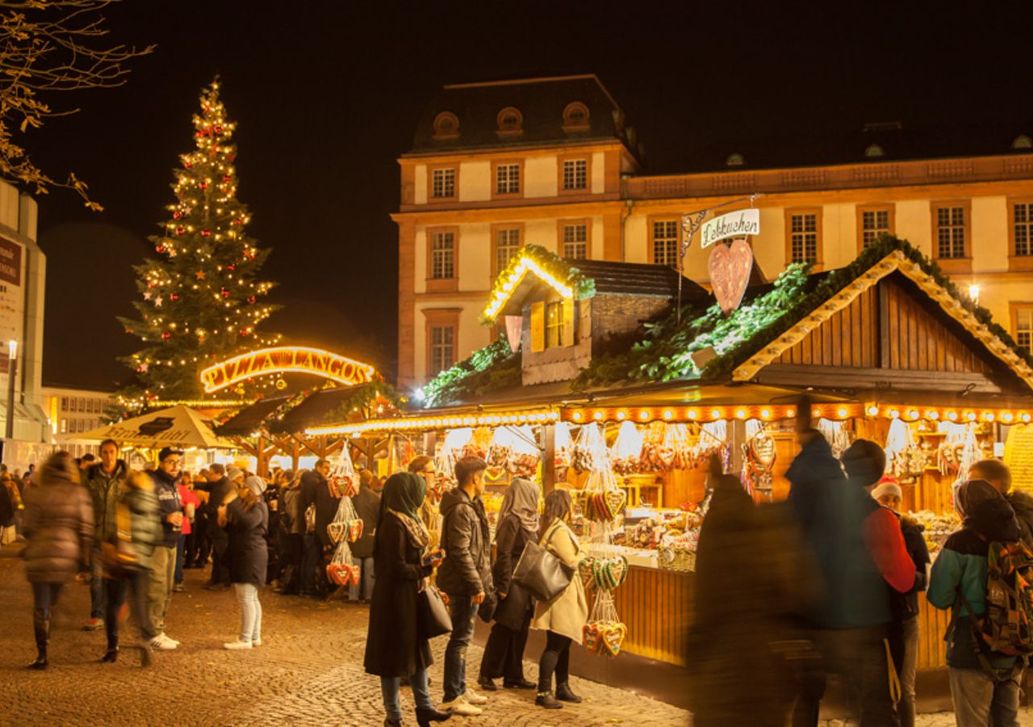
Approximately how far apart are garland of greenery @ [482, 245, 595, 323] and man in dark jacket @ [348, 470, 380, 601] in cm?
411

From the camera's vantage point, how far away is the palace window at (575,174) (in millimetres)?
44688

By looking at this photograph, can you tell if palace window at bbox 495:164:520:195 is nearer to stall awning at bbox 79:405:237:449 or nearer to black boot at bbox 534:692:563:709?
stall awning at bbox 79:405:237:449

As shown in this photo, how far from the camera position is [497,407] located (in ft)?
48.6

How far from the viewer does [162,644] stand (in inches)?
466

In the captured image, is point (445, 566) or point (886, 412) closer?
point (445, 566)

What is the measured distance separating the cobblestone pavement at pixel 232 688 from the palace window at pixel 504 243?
3231 cm

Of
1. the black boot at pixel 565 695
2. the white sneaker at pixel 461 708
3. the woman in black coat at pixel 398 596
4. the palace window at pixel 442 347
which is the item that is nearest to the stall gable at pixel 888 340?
the black boot at pixel 565 695

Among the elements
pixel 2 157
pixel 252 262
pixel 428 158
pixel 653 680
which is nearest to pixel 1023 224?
pixel 428 158

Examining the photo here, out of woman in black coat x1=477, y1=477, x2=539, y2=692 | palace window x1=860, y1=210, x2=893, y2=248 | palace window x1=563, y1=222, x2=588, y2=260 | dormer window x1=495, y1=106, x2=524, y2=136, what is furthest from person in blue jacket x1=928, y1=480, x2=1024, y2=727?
dormer window x1=495, y1=106, x2=524, y2=136

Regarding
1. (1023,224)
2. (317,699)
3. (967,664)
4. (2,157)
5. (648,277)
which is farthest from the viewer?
(1023,224)

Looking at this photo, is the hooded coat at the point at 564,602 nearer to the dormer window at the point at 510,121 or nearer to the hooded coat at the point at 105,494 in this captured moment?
the hooded coat at the point at 105,494

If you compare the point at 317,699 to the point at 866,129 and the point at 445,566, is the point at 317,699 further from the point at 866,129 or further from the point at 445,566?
the point at 866,129

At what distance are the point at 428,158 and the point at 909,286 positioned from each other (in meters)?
34.0

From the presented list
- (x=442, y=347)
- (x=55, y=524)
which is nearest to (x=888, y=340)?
(x=55, y=524)
